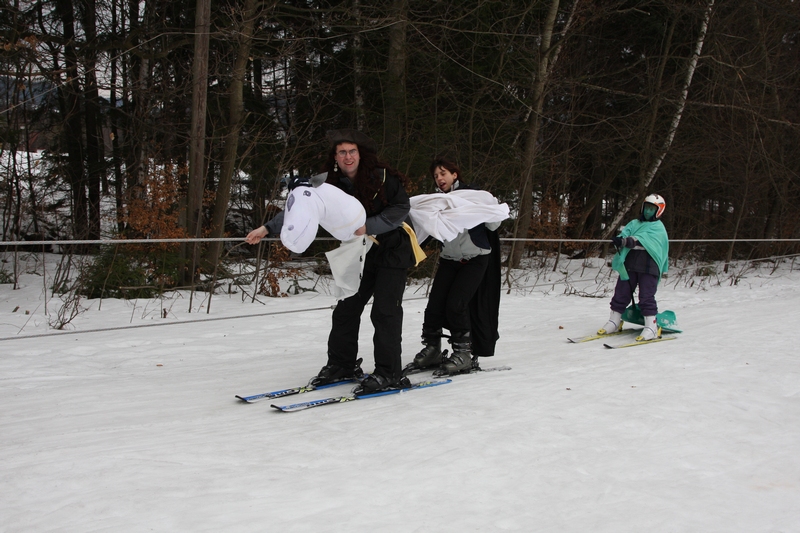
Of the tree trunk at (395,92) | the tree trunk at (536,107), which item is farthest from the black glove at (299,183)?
the tree trunk at (536,107)

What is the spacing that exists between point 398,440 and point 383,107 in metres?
10.9

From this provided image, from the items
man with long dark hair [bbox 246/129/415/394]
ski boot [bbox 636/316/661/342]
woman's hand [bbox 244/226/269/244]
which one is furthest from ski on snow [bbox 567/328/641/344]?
woman's hand [bbox 244/226/269/244]

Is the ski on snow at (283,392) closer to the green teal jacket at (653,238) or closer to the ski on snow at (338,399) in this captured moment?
the ski on snow at (338,399)

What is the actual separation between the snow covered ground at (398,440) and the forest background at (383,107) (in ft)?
15.8

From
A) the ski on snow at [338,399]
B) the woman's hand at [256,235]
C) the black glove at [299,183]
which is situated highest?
the black glove at [299,183]

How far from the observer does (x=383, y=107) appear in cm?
1409

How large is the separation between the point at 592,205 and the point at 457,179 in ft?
49.3

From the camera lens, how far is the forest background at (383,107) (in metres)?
11.9

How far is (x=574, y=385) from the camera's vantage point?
549 centimetres

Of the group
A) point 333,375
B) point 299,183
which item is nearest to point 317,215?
point 299,183

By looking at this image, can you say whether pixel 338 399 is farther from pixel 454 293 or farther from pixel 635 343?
pixel 635 343

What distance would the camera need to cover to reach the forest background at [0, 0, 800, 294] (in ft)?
38.9

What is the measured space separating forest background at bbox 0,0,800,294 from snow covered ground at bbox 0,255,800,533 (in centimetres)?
480

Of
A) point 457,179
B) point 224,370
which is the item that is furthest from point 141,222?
point 457,179
